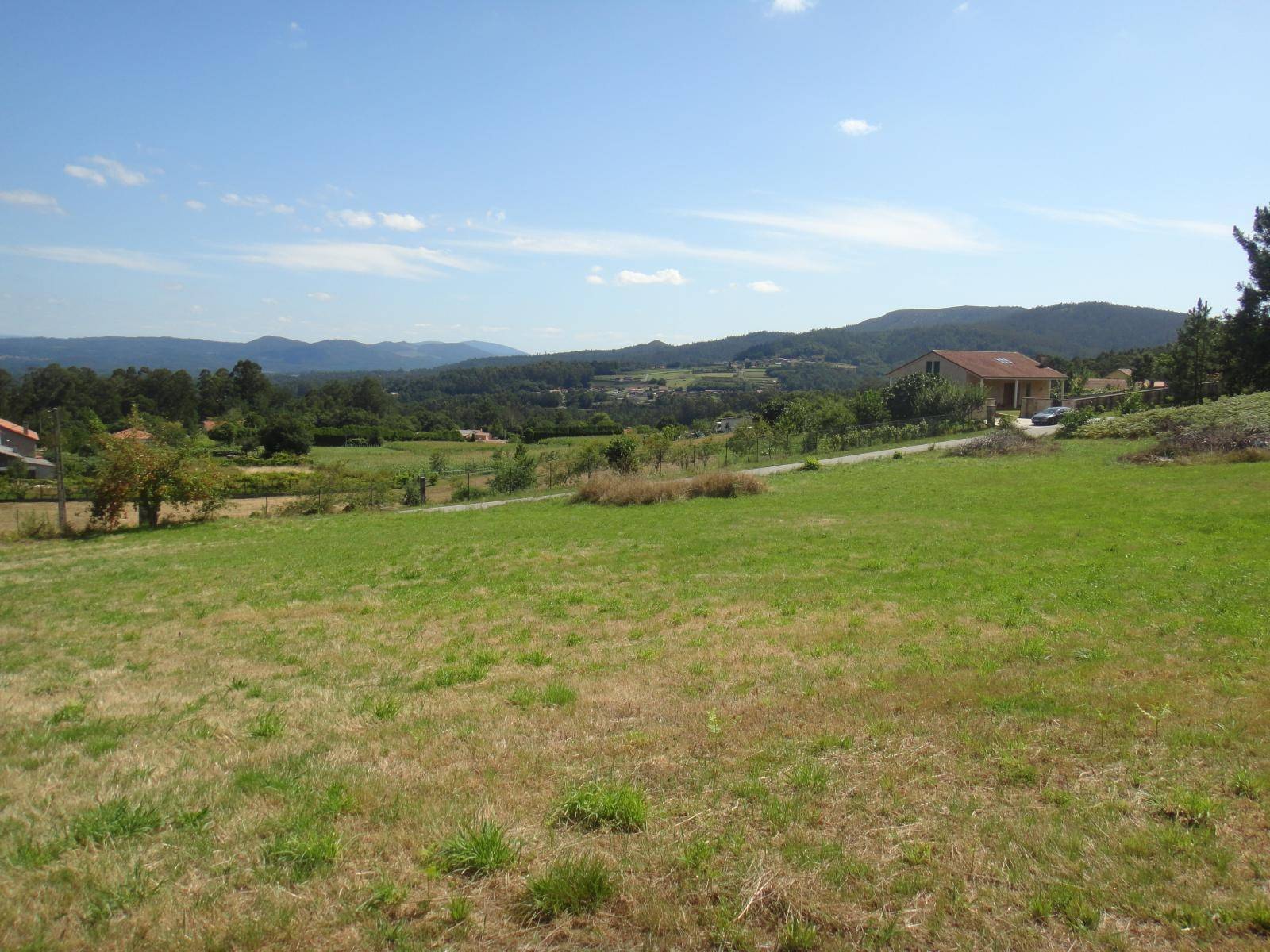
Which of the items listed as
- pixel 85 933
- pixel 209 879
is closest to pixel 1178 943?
pixel 209 879

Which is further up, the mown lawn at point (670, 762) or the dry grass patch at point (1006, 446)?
the dry grass patch at point (1006, 446)

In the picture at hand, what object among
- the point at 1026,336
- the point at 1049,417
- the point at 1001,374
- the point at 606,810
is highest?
the point at 1026,336

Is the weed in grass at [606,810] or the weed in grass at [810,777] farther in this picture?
the weed in grass at [810,777]

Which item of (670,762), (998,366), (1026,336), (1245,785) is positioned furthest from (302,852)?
(1026,336)

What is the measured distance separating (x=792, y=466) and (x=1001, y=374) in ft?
103

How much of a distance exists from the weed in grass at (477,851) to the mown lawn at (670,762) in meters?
0.02

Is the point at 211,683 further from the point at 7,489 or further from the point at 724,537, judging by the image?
the point at 7,489

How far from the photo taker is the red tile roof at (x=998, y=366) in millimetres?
57594

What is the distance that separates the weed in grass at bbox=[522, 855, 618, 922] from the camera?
334 centimetres

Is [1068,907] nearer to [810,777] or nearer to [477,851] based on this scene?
[810,777]

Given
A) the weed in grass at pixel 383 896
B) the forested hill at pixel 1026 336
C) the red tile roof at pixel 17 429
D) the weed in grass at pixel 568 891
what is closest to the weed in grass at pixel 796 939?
the weed in grass at pixel 568 891

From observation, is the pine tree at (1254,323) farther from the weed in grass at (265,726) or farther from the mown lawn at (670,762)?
the weed in grass at (265,726)

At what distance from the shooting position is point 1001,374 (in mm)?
57969

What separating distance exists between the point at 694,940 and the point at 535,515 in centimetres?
2090
